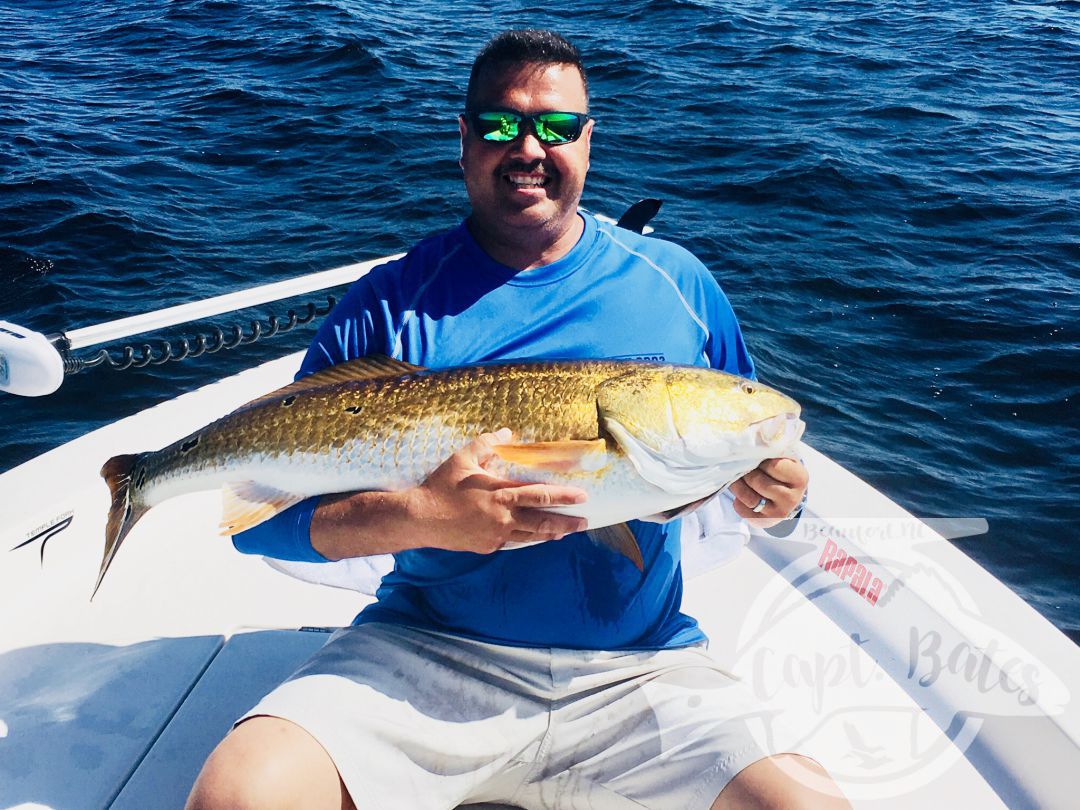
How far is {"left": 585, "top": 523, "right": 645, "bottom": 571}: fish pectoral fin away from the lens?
2308 millimetres

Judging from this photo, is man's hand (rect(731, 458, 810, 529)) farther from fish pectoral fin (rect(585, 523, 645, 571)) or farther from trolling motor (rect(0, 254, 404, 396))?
trolling motor (rect(0, 254, 404, 396))

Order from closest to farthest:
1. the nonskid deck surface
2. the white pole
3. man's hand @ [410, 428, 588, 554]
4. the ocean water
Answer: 1. man's hand @ [410, 428, 588, 554]
2. the nonskid deck surface
3. the white pole
4. the ocean water

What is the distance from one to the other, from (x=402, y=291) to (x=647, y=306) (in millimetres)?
689

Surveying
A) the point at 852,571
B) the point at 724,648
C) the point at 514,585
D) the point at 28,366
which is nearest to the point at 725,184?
the point at 852,571

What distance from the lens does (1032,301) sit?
8.05 meters

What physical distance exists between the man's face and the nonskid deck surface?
1.43 metres

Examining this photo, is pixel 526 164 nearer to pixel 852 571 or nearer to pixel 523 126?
pixel 523 126

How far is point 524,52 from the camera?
2.63m

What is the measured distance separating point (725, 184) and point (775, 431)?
8.74 metres

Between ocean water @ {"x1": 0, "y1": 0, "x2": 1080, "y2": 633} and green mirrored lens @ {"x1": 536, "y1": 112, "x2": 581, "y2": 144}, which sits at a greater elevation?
green mirrored lens @ {"x1": 536, "y1": 112, "x2": 581, "y2": 144}

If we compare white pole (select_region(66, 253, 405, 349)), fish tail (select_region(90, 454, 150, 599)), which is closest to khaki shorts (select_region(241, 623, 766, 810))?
fish tail (select_region(90, 454, 150, 599))

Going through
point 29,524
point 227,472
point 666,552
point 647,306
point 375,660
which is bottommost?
point 29,524

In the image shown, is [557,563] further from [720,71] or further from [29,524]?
[720,71]

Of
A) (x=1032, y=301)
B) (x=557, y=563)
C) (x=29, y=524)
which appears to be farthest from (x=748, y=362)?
(x=1032, y=301)
